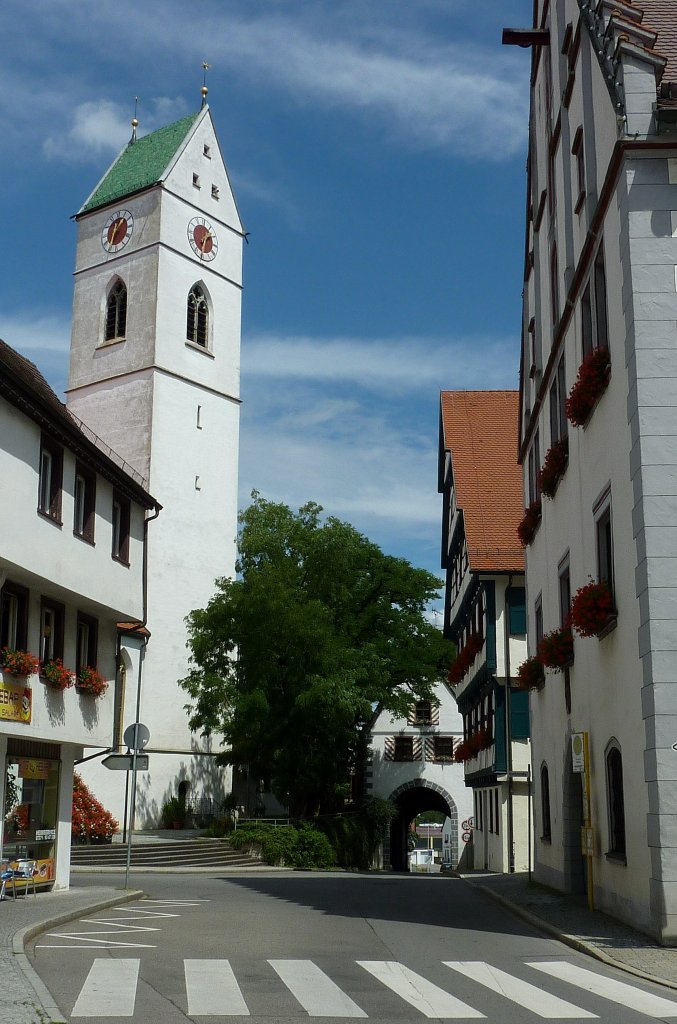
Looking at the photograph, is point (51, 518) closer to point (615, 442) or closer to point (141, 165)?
point (615, 442)

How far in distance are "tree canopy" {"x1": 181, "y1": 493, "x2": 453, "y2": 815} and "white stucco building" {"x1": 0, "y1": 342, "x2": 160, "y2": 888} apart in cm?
1320

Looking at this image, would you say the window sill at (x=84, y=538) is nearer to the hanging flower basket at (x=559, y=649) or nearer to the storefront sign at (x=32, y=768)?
the storefront sign at (x=32, y=768)

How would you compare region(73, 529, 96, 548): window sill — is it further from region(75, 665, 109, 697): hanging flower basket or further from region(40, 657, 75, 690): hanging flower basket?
region(75, 665, 109, 697): hanging flower basket

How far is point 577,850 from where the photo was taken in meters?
20.3

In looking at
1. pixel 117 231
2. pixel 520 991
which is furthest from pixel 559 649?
pixel 117 231

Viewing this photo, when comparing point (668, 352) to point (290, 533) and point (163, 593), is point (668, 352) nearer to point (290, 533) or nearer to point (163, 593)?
point (290, 533)

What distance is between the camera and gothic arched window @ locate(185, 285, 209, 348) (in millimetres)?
54809

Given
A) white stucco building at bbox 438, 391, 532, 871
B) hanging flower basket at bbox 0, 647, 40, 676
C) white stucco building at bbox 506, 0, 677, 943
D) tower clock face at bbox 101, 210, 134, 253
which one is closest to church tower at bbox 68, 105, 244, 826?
tower clock face at bbox 101, 210, 134, 253

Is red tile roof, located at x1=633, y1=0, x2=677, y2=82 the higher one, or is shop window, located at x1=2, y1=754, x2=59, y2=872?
red tile roof, located at x1=633, y1=0, x2=677, y2=82

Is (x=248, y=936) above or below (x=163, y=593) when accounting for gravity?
below

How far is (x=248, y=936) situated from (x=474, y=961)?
3.24 metres

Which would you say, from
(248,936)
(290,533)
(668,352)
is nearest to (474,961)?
(248,936)

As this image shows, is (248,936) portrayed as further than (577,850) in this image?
No

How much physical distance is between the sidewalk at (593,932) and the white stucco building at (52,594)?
789cm
